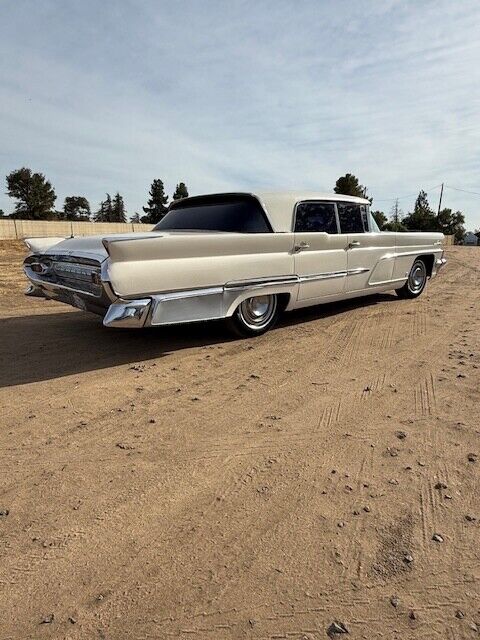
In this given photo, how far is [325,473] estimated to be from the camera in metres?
2.31

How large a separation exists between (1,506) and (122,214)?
92.2 m

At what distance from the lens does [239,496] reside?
2.14m

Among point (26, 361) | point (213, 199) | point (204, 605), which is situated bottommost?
point (204, 605)

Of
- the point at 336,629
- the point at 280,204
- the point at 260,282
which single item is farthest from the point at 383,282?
the point at 336,629

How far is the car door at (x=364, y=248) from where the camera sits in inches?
223

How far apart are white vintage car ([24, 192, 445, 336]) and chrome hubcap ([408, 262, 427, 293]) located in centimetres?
96

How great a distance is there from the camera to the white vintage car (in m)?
3.61

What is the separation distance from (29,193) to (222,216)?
57.9 m

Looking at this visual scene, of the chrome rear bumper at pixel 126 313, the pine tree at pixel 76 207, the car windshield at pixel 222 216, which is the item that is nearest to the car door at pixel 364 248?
the car windshield at pixel 222 216

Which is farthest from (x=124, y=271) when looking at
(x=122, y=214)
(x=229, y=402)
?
(x=122, y=214)

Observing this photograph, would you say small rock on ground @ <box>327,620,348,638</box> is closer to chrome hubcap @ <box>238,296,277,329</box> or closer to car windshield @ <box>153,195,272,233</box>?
chrome hubcap @ <box>238,296,277,329</box>

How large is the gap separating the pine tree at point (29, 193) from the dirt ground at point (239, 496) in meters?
57.2

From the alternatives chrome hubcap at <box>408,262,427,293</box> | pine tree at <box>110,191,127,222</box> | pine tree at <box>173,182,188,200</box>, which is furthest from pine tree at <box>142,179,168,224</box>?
chrome hubcap at <box>408,262,427,293</box>

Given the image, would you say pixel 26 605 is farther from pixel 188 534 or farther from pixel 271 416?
pixel 271 416
